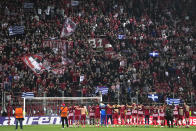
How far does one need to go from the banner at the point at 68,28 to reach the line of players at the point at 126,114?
17.3 meters

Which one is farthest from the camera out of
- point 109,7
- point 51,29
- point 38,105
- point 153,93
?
point 109,7

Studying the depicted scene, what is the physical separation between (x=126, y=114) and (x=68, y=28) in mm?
19780

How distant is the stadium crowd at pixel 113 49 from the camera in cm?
5028

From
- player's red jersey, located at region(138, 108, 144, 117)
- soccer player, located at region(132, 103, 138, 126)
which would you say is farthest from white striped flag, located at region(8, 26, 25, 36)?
player's red jersey, located at region(138, 108, 144, 117)

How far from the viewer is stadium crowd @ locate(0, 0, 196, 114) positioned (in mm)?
50281

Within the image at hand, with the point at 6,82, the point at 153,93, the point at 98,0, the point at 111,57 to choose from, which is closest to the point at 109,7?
the point at 98,0

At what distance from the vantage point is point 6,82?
4719 cm

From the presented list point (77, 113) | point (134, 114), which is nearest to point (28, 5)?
point (77, 113)

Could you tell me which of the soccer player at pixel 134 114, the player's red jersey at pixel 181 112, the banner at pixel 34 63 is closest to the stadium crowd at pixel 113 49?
the banner at pixel 34 63

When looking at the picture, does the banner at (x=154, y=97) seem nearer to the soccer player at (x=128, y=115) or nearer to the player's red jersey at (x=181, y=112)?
the soccer player at (x=128, y=115)

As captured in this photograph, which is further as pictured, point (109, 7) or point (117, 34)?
point (109, 7)

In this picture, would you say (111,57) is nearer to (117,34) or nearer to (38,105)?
(117,34)

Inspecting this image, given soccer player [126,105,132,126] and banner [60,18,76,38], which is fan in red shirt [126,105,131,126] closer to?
soccer player [126,105,132,126]

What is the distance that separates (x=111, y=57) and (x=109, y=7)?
9.90m
